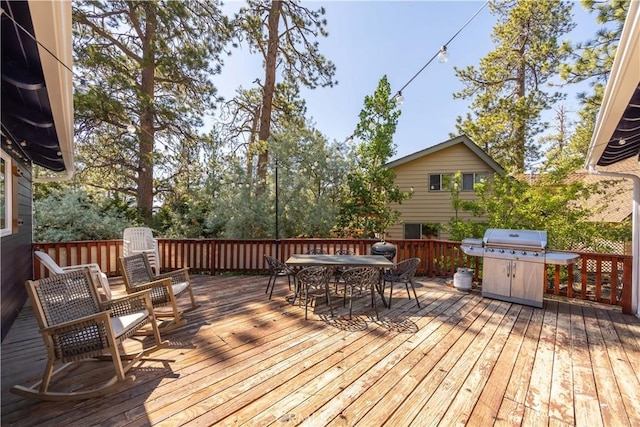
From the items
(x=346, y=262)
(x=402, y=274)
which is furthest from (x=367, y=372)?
(x=402, y=274)

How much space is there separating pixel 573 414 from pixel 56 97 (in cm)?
438

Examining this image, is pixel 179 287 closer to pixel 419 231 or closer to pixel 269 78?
pixel 269 78

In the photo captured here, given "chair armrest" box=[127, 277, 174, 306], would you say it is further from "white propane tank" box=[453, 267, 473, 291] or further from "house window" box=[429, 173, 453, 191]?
"house window" box=[429, 173, 453, 191]

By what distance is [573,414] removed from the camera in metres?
1.92

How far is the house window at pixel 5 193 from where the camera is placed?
330 cm

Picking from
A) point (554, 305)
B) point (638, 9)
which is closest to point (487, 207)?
point (554, 305)

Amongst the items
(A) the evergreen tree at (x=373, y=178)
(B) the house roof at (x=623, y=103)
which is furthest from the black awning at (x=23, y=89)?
(A) the evergreen tree at (x=373, y=178)

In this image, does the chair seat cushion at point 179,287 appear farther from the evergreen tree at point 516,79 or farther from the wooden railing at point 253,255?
the evergreen tree at point 516,79

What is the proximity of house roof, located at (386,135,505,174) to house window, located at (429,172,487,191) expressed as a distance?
1.39ft

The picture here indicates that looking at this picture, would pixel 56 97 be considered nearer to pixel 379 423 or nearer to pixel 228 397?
pixel 228 397

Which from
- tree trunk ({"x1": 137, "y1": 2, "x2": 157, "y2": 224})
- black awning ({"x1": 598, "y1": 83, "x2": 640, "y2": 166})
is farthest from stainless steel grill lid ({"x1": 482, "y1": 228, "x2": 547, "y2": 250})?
tree trunk ({"x1": 137, "y1": 2, "x2": 157, "y2": 224})

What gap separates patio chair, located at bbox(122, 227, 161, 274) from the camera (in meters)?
5.85

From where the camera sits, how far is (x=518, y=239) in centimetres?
439

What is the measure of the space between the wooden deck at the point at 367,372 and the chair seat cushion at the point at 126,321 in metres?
0.38
